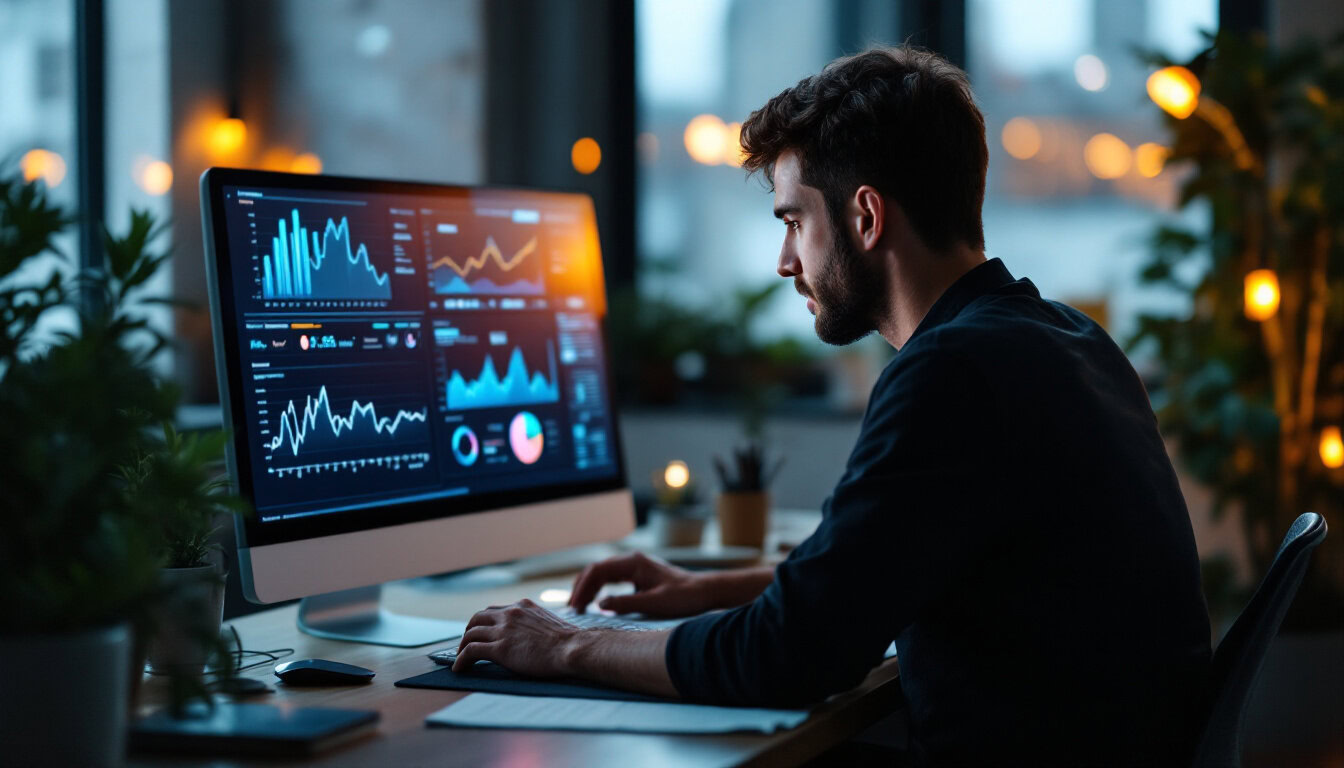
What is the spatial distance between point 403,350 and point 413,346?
0.02 metres

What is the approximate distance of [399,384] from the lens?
5.16 feet

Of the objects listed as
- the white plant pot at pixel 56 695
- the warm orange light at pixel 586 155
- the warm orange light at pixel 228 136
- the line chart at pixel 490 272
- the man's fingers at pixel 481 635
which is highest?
the warm orange light at pixel 228 136

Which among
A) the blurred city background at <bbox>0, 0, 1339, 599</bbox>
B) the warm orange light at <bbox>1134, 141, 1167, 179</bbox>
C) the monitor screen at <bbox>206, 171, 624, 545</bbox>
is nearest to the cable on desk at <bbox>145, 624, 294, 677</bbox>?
the monitor screen at <bbox>206, 171, 624, 545</bbox>

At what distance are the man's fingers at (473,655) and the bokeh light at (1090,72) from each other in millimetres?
3528

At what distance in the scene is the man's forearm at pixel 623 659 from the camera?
121 cm

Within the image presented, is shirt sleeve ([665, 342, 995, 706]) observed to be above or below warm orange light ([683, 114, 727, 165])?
below

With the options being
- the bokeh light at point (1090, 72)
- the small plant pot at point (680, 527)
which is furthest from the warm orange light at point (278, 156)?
the small plant pot at point (680, 527)

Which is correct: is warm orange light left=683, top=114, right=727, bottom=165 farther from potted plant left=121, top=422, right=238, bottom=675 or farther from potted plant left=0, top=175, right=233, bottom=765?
potted plant left=0, top=175, right=233, bottom=765

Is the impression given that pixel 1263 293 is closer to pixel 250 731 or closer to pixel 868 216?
pixel 868 216

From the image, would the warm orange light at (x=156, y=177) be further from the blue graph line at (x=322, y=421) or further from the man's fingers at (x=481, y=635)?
the man's fingers at (x=481, y=635)

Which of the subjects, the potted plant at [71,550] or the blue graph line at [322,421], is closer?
the potted plant at [71,550]

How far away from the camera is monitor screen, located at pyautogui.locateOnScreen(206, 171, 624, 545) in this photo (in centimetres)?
142

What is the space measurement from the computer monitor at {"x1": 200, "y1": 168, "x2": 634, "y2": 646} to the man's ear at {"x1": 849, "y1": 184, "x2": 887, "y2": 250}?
1.79 feet

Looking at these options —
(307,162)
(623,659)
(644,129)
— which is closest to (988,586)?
(623,659)
